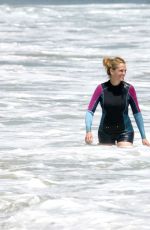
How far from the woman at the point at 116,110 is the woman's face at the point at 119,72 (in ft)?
0.06

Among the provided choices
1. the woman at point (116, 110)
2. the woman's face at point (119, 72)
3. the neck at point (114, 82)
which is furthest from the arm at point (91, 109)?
the woman's face at point (119, 72)

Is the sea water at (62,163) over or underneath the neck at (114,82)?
underneath

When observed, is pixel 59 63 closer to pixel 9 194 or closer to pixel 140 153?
pixel 140 153

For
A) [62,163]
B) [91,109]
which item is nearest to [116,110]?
[91,109]

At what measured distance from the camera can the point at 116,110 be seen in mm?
10992

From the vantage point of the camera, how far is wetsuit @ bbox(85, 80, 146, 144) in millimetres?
10844

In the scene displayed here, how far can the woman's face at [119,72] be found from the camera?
33.8ft

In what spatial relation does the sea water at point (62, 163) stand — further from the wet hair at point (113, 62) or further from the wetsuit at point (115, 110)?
the wet hair at point (113, 62)

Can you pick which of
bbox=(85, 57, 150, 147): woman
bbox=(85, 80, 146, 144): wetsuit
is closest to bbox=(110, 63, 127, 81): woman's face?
bbox=(85, 57, 150, 147): woman

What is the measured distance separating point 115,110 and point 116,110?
0.04 feet

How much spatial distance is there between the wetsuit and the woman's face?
0.76 ft

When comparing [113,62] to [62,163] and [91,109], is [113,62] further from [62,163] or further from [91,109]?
[62,163]

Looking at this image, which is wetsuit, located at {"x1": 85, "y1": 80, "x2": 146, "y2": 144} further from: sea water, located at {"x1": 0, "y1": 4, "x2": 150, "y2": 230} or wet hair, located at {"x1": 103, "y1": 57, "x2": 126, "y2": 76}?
wet hair, located at {"x1": 103, "y1": 57, "x2": 126, "y2": 76}

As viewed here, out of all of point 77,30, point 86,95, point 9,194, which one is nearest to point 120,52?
point 86,95
